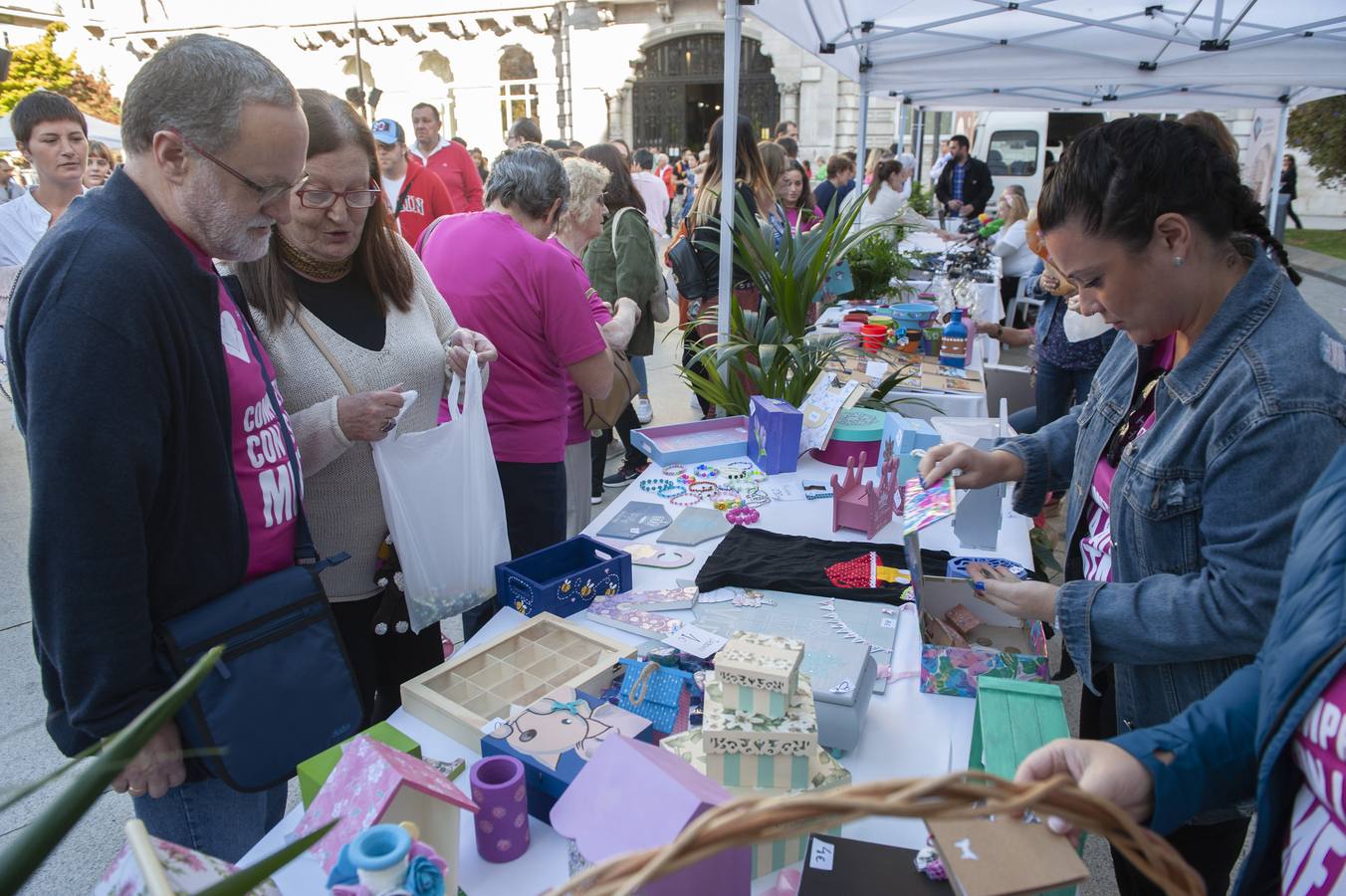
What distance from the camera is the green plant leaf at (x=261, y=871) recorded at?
1.54 ft

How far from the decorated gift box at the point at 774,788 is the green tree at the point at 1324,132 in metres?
17.7

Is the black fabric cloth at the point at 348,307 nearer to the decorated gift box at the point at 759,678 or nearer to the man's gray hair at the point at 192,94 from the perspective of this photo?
the man's gray hair at the point at 192,94

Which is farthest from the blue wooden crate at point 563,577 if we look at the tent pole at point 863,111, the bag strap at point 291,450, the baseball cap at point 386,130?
the tent pole at point 863,111

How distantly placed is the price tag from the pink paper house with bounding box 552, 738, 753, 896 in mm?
90

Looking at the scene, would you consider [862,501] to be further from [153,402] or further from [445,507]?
[153,402]

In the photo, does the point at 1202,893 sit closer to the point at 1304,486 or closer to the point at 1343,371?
the point at 1304,486

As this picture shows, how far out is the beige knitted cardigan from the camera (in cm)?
162

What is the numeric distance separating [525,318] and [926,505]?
1.23 m

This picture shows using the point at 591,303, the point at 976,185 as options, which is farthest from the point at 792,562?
the point at 976,185

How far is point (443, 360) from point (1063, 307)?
9.91ft

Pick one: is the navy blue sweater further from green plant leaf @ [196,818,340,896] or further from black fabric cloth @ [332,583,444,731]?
green plant leaf @ [196,818,340,896]

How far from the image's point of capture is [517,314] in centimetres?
229

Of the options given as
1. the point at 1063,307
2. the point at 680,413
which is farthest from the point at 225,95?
the point at 680,413

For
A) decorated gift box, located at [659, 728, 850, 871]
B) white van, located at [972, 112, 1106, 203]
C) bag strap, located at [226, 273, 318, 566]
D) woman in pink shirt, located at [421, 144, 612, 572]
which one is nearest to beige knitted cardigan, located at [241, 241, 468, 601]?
bag strap, located at [226, 273, 318, 566]
